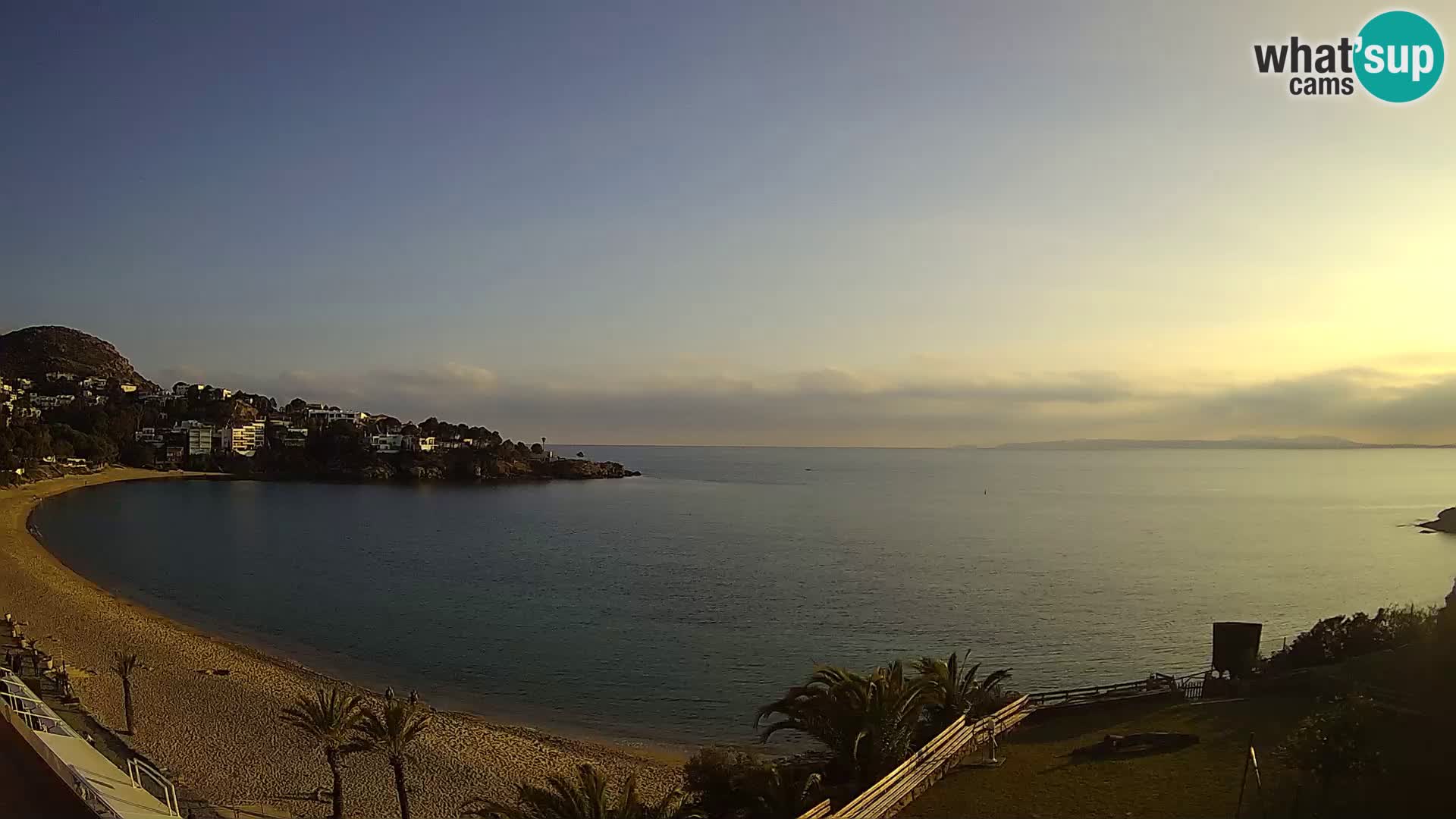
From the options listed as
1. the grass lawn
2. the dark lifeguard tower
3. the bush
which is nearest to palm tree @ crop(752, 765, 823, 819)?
the grass lawn

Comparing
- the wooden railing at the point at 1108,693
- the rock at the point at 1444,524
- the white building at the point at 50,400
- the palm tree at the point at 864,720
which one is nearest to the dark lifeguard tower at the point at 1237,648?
the wooden railing at the point at 1108,693

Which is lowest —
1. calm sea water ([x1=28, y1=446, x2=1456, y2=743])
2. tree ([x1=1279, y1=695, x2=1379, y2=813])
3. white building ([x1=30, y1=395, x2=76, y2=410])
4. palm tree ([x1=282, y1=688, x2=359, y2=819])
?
calm sea water ([x1=28, y1=446, x2=1456, y2=743])

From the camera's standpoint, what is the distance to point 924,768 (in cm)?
1530

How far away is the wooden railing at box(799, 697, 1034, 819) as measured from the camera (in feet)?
43.6

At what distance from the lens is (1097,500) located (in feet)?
449

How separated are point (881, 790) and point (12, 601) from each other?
5160cm

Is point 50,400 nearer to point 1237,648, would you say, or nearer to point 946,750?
point 946,750

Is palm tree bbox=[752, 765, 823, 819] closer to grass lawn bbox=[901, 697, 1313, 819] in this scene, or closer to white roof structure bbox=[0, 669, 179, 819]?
grass lawn bbox=[901, 697, 1313, 819]

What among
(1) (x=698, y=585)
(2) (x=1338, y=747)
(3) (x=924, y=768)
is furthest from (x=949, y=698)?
(1) (x=698, y=585)

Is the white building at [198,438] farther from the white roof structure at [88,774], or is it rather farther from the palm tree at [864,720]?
the palm tree at [864,720]

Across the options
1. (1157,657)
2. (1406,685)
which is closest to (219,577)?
(1157,657)

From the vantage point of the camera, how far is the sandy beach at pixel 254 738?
22.8 meters

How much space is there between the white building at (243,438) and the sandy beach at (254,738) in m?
158

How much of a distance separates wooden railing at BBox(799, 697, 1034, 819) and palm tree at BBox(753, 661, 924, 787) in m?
0.60
